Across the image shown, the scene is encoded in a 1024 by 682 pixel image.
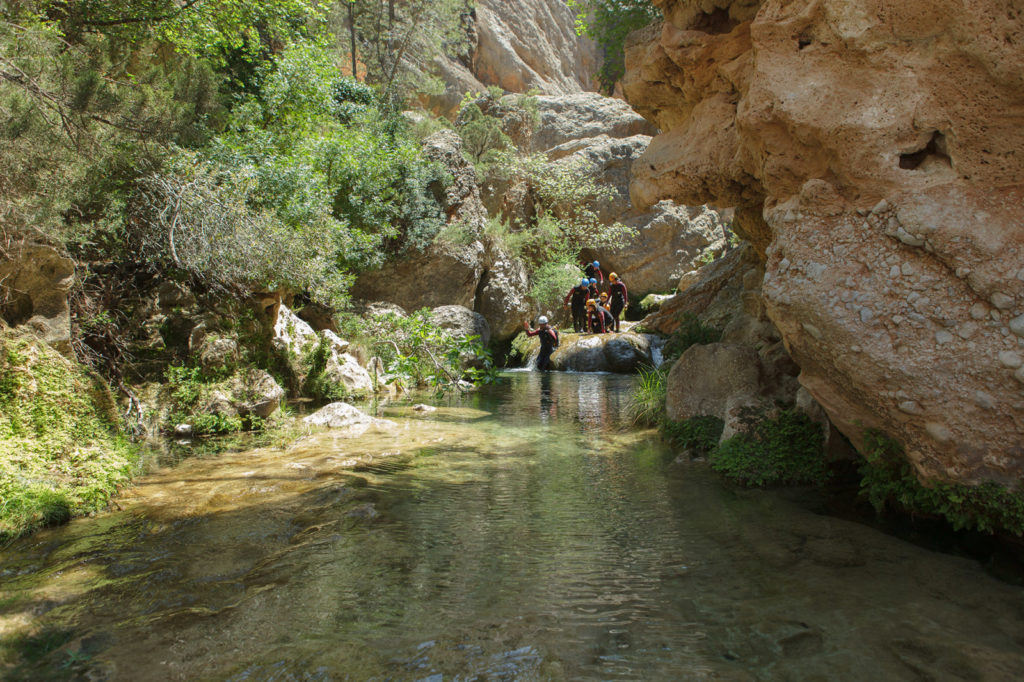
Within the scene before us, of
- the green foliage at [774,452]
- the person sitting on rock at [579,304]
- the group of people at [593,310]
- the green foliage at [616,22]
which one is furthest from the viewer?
the person sitting on rock at [579,304]

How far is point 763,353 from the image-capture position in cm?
761

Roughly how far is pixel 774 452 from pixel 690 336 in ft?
14.5

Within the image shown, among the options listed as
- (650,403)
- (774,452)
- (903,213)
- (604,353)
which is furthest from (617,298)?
(903,213)

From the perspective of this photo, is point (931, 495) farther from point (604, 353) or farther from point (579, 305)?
point (579, 305)

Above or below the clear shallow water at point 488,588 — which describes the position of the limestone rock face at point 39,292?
above

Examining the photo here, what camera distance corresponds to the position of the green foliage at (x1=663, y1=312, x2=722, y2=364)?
10.1 m

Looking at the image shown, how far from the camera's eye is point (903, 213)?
4.09 metres

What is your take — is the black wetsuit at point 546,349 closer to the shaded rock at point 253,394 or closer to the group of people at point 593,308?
the group of people at point 593,308

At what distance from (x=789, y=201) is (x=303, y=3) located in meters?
13.6

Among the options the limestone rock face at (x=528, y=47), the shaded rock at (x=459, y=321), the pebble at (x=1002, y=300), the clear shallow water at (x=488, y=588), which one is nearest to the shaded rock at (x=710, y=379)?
the clear shallow water at (x=488, y=588)

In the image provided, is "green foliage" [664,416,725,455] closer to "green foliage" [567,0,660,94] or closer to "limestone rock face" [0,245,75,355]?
"limestone rock face" [0,245,75,355]

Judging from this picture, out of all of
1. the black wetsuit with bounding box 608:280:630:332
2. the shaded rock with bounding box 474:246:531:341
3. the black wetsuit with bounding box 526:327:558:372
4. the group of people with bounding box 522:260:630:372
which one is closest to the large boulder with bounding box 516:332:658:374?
the black wetsuit with bounding box 526:327:558:372

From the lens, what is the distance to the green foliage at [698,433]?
6.78 meters

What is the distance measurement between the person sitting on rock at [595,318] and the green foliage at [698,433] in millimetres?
11075
